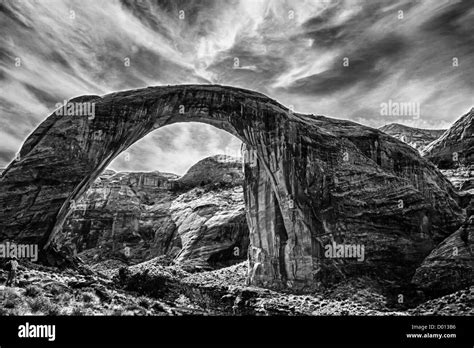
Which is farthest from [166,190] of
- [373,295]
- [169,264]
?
[373,295]

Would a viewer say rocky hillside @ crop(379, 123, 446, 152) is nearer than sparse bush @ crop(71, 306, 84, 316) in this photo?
No

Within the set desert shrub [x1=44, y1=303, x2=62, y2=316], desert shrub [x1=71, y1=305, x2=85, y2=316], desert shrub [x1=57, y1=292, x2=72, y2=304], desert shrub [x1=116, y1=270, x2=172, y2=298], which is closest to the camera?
desert shrub [x1=44, y1=303, x2=62, y2=316]

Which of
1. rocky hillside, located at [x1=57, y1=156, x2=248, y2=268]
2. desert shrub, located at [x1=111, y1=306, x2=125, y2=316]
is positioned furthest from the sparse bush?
rocky hillside, located at [x1=57, y1=156, x2=248, y2=268]

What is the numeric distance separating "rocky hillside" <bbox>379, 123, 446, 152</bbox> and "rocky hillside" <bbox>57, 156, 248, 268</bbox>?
40.1 metres

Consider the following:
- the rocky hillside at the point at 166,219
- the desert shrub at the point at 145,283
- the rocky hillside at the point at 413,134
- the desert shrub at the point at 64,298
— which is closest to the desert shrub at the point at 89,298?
the desert shrub at the point at 64,298

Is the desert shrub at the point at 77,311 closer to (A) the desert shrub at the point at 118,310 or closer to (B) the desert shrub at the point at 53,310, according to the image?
(B) the desert shrub at the point at 53,310

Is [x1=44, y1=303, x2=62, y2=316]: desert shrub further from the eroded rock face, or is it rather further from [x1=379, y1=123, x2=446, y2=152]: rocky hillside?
[x1=379, y1=123, x2=446, y2=152]: rocky hillside

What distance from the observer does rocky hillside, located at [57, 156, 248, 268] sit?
2409 inches

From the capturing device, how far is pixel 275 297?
2984cm

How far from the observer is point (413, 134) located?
88.2 meters

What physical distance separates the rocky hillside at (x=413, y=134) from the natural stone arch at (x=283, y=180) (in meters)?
48.4

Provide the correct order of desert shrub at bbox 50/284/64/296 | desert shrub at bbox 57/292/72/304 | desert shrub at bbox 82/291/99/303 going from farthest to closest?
1. desert shrub at bbox 50/284/64/296
2. desert shrub at bbox 82/291/99/303
3. desert shrub at bbox 57/292/72/304
